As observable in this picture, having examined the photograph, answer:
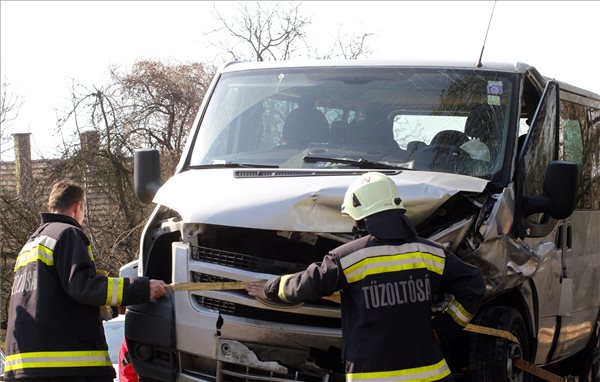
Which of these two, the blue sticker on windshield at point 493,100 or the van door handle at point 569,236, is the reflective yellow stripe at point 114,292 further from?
the van door handle at point 569,236

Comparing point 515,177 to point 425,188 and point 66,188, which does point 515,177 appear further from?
point 66,188

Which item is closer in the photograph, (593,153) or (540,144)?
(540,144)

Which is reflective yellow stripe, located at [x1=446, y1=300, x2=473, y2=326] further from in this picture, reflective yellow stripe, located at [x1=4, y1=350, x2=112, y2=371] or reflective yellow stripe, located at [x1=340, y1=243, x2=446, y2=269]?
reflective yellow stripe, located at [x1=4, y1=350, x2=112, y2=371]

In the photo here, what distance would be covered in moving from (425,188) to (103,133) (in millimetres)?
13040

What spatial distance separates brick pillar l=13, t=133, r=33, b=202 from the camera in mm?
15609

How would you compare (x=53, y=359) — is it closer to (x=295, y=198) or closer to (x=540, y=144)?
(x=295, y=198)

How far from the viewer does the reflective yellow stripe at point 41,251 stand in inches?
202

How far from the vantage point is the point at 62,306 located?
16.8ft

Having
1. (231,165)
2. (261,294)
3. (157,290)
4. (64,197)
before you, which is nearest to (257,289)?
(261,294)

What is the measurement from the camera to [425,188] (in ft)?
15.7

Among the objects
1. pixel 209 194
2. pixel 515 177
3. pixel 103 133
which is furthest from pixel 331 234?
pixel 103 133

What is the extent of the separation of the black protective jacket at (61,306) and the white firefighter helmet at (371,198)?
1365 mm

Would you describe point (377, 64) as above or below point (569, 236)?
above

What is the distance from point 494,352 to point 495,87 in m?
1.71
